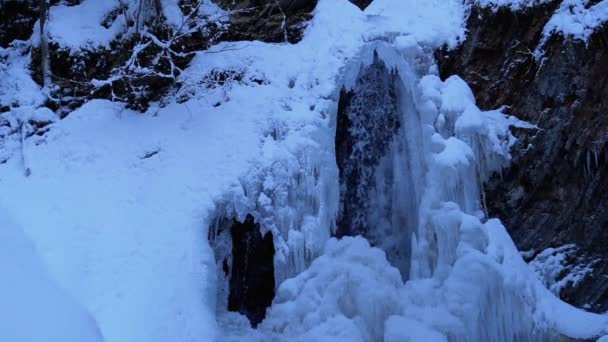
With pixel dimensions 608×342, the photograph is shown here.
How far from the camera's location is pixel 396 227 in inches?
321

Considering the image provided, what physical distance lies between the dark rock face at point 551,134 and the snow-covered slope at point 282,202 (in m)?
0.41

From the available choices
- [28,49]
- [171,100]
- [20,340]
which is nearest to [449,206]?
[171,100]

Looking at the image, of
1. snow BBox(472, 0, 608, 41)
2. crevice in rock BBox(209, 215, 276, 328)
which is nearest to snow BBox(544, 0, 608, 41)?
snow BBox(472, 0, 608, 41)

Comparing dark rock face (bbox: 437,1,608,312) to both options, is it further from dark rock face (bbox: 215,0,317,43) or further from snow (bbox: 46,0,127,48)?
snow (bbox: 46,0,127,48)

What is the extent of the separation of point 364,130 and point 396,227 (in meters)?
1.50

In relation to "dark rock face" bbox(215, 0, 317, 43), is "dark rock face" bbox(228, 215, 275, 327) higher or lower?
lower

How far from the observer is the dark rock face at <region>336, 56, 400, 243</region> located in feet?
27.0

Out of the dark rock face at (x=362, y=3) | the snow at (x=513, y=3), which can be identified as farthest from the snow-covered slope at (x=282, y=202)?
the dark rock face at (x=362, y=3)

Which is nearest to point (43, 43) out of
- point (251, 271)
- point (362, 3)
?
point (251, 271)

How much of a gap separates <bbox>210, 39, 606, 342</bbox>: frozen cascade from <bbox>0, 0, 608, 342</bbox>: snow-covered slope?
2cm

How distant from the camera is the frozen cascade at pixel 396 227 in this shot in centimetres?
639

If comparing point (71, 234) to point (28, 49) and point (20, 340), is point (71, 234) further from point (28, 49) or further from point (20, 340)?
point (28, 49)

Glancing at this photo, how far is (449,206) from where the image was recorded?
717 cm

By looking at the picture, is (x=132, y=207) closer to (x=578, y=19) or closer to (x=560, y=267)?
(x=560, y=267)
